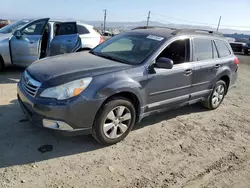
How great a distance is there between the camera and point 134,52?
13.2ft

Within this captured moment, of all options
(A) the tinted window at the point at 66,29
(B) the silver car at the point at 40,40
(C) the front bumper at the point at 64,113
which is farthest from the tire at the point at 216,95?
(A) the tinted window at the point at 66,29

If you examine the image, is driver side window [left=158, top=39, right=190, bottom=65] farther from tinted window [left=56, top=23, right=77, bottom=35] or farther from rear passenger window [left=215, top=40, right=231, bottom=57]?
tinted window [left=56, top=23, right=77, bottom=35]

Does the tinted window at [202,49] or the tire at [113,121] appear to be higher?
the tinted window at [202,49]

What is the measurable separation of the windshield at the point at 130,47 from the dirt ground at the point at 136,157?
1.25 meters

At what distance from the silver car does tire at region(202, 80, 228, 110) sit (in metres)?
3.81

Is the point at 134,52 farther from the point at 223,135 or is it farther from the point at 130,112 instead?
the point at 223,135

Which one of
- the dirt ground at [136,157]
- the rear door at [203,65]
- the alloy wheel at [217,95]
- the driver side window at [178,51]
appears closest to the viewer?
the dirt ground at [136,157]

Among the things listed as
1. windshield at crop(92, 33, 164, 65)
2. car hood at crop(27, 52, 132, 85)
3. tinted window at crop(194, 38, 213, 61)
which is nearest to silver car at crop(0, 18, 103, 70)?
windshield at crop(92, 33, 164, 65)

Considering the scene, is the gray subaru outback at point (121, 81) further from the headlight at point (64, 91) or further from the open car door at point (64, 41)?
the open car door at point (64, 41)

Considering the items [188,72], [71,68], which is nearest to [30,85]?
[71,68]

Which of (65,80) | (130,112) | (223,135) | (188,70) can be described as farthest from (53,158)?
(223,135)

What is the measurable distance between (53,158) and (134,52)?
2102 mm

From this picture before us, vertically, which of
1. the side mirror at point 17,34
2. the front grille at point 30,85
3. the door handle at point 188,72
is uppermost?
the side mirror at point 17,34

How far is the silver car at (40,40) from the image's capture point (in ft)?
21.4
